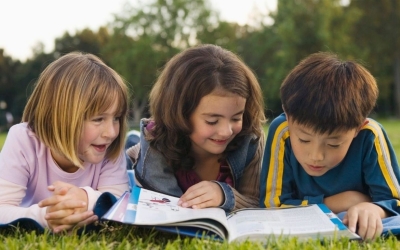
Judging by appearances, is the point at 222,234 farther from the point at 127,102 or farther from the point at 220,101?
the point at 127,102

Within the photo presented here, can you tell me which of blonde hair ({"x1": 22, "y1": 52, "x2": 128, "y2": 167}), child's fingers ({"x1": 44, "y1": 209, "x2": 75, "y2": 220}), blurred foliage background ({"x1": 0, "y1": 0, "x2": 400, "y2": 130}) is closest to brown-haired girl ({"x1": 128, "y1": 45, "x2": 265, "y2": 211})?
blonde hair ({"x1": 22, "y1": 52, "x2": 128, "y2": 167})

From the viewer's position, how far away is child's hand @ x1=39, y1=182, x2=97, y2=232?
2266 mm

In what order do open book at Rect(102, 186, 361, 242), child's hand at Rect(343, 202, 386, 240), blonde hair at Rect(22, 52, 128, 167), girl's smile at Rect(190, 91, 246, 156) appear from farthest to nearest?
girl's smile at Rect(190, 91, 246, 156), blonde hair at Rect(22, 52, 128, 167), child's hand at Rect(343, 202, 386, 240), open book at Rect(102, 186, 361, 242)

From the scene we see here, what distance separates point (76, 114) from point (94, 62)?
1.31ft

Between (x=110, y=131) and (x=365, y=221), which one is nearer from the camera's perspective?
(x=365, y=221)

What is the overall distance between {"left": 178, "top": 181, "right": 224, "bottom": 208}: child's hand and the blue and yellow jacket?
313 millimetres

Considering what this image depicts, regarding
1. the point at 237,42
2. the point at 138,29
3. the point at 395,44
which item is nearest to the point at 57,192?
the point at 395,44

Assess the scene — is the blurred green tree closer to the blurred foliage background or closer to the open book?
the blurred foliage background

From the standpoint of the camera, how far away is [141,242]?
206cm

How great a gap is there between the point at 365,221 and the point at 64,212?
1298mm

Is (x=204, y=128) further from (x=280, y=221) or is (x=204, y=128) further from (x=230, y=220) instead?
(x=280, y=221)

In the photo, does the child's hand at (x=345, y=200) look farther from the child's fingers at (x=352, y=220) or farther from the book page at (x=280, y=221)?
the child's fingers at (x=352, y=220)

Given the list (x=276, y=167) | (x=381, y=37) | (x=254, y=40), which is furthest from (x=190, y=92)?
(x=254, y=40)

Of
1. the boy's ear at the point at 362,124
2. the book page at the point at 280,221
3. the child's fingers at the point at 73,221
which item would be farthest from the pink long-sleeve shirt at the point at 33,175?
the boy's ear at the point at 362,124
